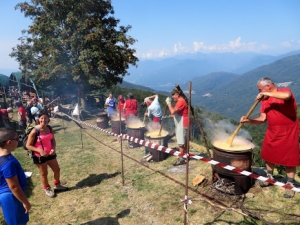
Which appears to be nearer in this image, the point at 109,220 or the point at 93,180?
the point at 109,220

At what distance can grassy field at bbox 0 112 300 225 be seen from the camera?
4367mm

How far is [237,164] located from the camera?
480cm

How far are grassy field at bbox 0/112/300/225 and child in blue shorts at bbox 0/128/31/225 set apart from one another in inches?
68.3

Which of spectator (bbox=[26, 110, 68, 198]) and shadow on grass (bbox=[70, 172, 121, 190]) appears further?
shadow on grass (bbox=[70, 172, 121, 190])

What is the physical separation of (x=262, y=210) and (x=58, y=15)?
1931cm

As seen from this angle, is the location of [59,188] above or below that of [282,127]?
below

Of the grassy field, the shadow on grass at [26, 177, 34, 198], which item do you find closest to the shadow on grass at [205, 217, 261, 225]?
the grassy field

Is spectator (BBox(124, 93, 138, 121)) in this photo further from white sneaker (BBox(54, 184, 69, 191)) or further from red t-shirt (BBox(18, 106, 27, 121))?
red t-shirt (BBox(18, 106, 27, 121))

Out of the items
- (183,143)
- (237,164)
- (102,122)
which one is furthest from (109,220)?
(102,122)

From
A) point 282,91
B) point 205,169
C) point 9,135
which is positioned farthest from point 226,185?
point 9,135

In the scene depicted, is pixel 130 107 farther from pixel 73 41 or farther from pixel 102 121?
pixel 73 41

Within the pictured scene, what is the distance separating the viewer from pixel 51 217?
4926 mm

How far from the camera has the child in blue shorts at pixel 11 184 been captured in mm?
2902

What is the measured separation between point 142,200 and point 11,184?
3100 mm
